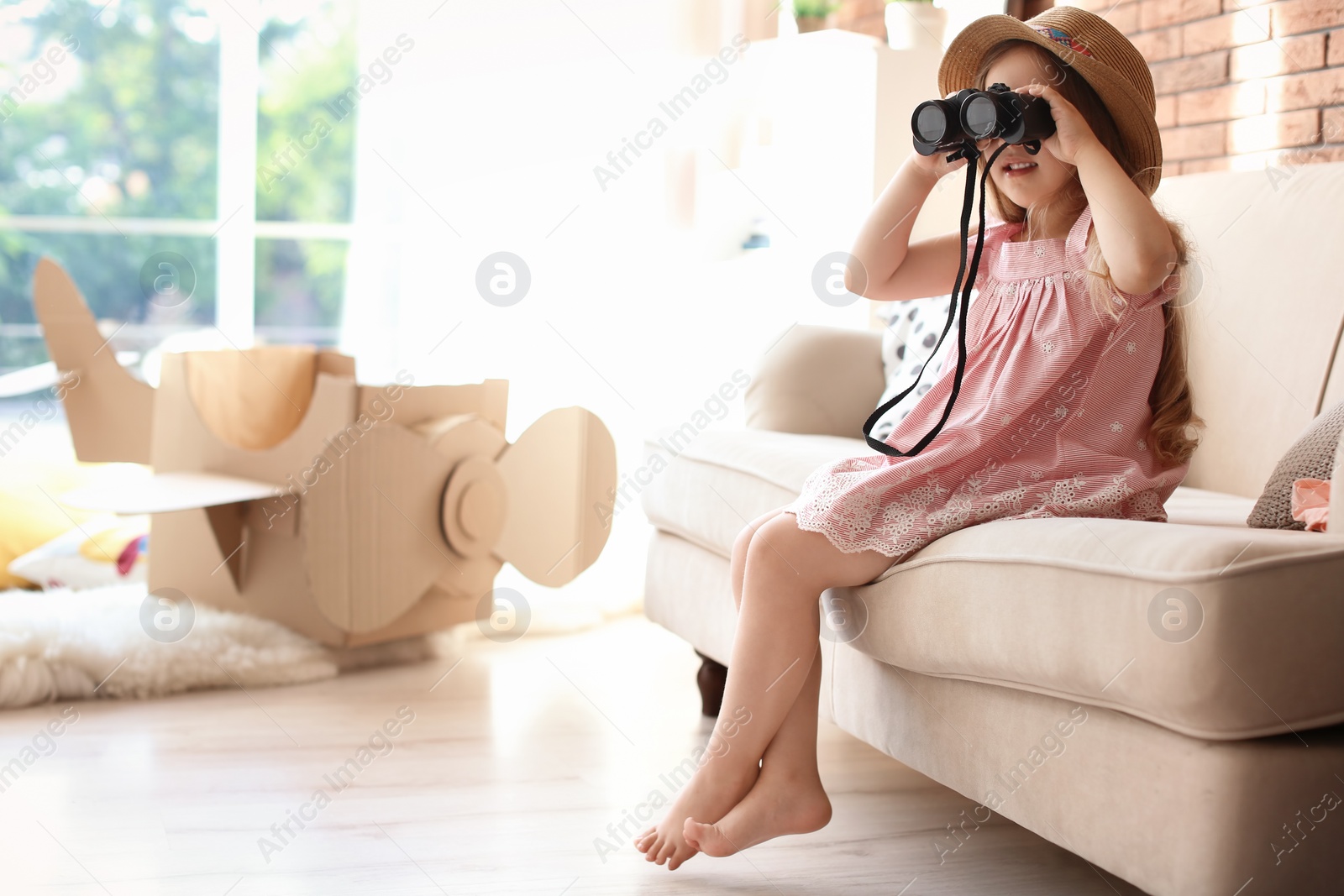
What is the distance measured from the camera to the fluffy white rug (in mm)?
1750

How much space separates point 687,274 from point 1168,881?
1.89m

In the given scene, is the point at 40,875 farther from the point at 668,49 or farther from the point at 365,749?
the point at 668,49

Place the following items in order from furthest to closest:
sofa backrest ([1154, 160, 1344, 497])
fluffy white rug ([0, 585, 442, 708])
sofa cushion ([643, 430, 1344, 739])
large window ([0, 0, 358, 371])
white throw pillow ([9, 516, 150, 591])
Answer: large window ([0, 0, 358, 371]) → white throw pillow ([9, 516, 150, 591]) → fluffy white rug ([0, 585, 442, 708]) → sofa backrest ([1154, 160, 1344, 497]) → sofa cushion ([643, 430, 1344, 739])

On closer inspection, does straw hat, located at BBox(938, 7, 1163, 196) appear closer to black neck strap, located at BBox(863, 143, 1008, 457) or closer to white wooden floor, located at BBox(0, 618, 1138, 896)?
black neck strap, located at BBox(863, 143, 1008, 457)

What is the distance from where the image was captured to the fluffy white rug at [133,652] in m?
1.75

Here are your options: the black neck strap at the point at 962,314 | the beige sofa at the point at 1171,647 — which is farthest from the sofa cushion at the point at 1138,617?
the black neck strap at the point at 962,314

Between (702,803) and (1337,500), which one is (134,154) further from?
(1337,500)

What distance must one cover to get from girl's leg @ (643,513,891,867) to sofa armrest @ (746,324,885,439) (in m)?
0.73

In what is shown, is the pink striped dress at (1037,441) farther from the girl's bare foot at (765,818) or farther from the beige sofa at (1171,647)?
the girl's bare foot at (765,818)

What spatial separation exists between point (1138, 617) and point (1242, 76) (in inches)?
61.5

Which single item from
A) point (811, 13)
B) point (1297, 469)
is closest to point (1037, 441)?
point (1297, 469)

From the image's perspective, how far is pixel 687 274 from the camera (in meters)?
2.60

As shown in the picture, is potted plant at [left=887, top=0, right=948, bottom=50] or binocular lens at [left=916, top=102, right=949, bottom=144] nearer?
binocular lens at [left=916, top=102, right=949, bottom=144]

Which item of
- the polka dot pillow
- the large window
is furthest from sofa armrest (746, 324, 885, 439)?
the large window
